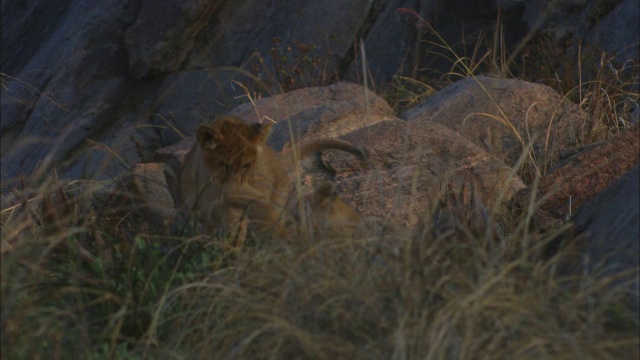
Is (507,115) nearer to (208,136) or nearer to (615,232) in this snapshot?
(208,136)

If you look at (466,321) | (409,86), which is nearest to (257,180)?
(466,321)

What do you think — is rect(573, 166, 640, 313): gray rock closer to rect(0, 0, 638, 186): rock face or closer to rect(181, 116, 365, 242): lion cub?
rect(181, 116, 365, 242): lion cub

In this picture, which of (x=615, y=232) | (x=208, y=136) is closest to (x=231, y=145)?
(x=208, y=136)

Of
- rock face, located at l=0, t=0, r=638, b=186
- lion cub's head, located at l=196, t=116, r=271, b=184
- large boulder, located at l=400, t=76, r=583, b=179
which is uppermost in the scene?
lion cub's head, located at l=196, t=116, r=271, b=184

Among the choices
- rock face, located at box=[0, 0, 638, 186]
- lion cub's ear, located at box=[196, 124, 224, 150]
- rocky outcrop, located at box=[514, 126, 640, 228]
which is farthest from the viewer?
rock face, located at box=[0, 0, 638, 186]

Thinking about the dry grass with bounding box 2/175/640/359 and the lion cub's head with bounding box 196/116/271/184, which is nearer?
the dry grass with bounding box 2/175/640/359

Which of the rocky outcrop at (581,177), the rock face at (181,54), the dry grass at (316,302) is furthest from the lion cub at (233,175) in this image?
the rock face at (181,54)

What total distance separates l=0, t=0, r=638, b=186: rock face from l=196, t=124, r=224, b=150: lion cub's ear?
5.69 metres

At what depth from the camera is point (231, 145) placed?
556 centimetres

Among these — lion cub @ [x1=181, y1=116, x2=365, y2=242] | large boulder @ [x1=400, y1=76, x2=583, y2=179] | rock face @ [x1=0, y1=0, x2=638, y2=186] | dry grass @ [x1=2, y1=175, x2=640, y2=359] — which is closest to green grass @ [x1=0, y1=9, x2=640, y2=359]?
dry grass @ [x1=2, y1=175, x2=640, y2=359]

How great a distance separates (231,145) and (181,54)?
23.3 feet

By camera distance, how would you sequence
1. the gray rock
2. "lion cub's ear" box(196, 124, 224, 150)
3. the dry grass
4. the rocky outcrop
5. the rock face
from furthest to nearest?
the rock face → the rocky outcrop → "lion cub's ear" box(196, 124, 224, 150) → the gray rock → the dry grass

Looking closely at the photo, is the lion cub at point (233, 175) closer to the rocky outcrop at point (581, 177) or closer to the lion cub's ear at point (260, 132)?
the lion cub's ear at point (260, 132)

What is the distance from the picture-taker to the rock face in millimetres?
11672
